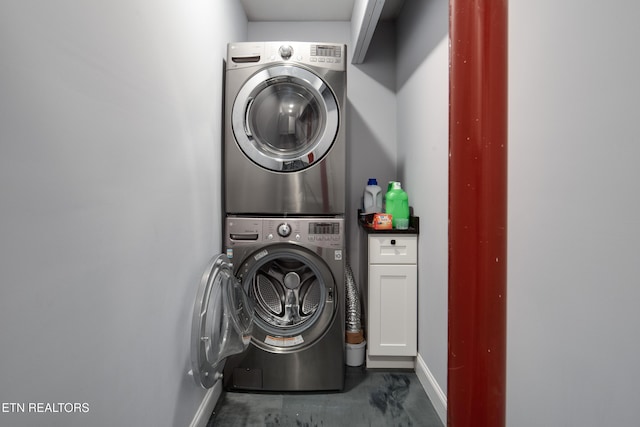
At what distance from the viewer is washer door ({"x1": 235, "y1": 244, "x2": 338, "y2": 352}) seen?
204 centimetres

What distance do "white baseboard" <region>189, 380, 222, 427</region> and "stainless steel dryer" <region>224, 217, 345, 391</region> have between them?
0.14m

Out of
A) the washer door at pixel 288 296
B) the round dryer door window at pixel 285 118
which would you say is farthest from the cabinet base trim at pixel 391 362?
the round dryer door window at pixel 285 118

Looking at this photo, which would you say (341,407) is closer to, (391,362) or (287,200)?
Answer: (391,362)

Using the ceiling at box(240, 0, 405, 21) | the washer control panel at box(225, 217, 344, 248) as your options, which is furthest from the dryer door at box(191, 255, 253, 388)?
the ceiling at box(240, 0, 405, 21)

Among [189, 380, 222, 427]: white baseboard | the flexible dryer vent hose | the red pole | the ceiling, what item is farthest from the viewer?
the ceiling

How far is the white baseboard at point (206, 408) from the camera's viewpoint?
63.7 inches

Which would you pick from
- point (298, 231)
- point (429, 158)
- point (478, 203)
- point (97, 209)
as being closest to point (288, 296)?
point (298, 231)

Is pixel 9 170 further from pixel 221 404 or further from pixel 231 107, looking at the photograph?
pixel 221 404

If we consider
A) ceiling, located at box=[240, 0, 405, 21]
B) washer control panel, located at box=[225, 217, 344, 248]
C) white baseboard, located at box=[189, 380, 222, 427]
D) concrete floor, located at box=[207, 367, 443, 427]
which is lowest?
concrete floor, located at box=[207, 367, 443, 427]

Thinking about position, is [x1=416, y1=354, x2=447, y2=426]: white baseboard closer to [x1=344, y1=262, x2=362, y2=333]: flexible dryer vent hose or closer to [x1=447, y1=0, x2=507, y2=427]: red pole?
[x1=344, y1=262, x2=362, y2=333]: flexible dryer vent hose

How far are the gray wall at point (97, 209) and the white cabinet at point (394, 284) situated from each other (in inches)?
44.1

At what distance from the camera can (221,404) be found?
1.92 meters

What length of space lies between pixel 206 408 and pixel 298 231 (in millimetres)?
1019

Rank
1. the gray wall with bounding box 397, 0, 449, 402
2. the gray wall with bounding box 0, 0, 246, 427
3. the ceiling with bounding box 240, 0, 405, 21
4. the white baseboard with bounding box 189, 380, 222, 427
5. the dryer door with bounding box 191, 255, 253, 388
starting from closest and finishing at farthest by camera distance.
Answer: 1. the gray wall with bounding box 0, 0, 246, 427
2. the dryer door with bounding box 191, 255, 253, 388
3. the white baseboard with bounding box 189, 380, 222, 427
4. the gray wall with bounding box 397, 0, 449, 402
5. the ceiling with bounding box 240, 0, 405, 21
